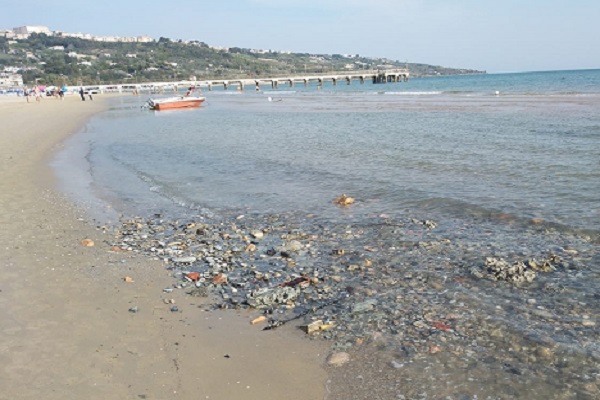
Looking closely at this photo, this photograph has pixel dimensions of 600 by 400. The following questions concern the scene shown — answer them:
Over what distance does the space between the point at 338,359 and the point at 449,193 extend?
728cm

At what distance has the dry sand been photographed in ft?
13.5

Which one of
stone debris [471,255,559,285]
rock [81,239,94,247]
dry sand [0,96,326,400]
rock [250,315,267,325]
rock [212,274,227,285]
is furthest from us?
rock [81,239,94,247]

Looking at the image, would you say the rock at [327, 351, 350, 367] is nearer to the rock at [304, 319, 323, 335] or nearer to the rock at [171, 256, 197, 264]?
the rock at [304, 319, 323, 335]

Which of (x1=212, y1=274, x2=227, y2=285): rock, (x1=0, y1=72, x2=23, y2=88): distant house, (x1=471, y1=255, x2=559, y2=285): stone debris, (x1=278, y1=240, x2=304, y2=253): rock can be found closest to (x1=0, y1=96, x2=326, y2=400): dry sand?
(x1=212, y1=274, x2=227, y2=285): rock

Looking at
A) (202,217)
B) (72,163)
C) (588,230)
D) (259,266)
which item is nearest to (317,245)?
(259,266)

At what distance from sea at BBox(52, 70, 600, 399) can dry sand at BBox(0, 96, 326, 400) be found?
1315mm

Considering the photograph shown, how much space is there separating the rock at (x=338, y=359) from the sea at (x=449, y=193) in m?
0.46

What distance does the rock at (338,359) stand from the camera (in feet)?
14.8

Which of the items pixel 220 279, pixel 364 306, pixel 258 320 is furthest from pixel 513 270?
pixel 220 279

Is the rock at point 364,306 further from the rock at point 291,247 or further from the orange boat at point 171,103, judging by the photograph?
the orange boat at point 171,103

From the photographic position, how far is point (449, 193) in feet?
36.0

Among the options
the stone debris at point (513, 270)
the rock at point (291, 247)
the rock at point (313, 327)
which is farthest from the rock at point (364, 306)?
the rock at point (291, 247)

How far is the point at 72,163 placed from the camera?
17.2 metres

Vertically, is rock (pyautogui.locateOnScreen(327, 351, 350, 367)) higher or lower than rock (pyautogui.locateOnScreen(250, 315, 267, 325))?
higher
